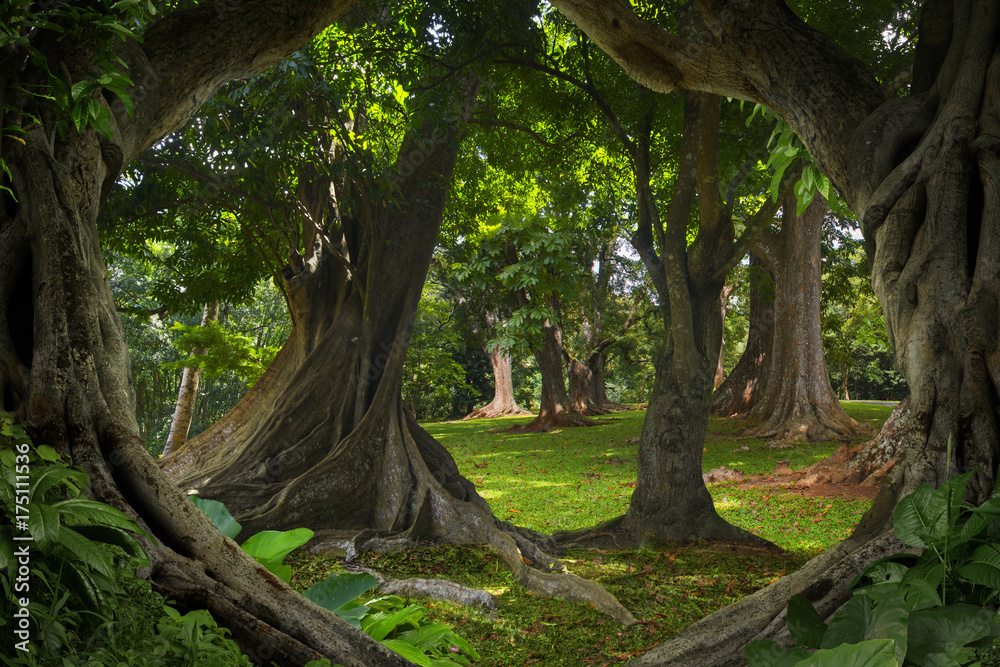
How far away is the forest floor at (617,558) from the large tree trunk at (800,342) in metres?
0.68

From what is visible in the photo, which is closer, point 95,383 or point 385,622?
point 95,383

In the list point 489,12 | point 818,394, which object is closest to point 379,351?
point 489,12

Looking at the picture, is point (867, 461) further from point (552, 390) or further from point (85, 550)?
point (552, 390)

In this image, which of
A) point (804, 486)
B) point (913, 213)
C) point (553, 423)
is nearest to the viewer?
point (913, 213)

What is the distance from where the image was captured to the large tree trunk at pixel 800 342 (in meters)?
12.8

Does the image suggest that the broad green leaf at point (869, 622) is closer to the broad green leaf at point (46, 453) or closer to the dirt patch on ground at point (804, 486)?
the broad green leaf at point (46, 453)

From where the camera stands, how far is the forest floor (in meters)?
4.25

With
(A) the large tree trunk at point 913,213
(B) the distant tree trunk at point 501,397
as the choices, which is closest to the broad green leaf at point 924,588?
(A) the large tree trunk at point 913,213

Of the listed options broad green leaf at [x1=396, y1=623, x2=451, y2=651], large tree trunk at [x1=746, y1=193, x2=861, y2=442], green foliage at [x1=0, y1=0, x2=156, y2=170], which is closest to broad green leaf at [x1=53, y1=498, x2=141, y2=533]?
green foliage at [x1=0, y1=0, x2=156, y2=170]

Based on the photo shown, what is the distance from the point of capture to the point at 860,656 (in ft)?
5.95

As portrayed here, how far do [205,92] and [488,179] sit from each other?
8.43m

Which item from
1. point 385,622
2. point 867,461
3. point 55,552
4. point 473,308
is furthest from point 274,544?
point 473,308

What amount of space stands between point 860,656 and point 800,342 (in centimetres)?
1224

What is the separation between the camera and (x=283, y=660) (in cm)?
234
